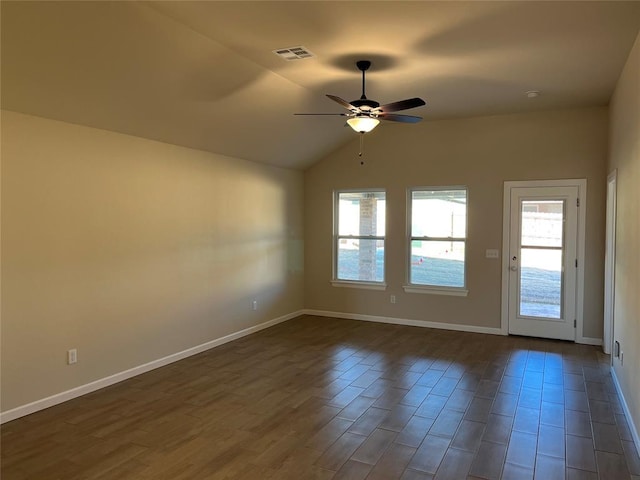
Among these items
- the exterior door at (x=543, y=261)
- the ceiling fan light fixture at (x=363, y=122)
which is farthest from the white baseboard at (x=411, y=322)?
the ceiling fan light fixture at (x=363, y=122)

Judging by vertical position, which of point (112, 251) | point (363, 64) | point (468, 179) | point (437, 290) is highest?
point (363, 64)

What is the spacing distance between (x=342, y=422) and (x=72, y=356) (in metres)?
2.42

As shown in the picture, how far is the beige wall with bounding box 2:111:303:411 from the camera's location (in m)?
3.51

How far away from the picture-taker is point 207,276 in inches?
215

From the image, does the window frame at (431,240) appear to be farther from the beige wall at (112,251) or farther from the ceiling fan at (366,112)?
the ceiling fan at (366,112)

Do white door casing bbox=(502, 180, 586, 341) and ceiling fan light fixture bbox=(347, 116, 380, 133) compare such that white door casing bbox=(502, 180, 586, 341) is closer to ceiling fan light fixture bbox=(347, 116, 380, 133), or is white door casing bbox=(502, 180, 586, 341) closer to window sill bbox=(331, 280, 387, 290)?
window sill bbox=(331, 280, 387, 290)

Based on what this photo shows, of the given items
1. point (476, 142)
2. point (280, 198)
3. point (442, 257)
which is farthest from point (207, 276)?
point (476, 142)

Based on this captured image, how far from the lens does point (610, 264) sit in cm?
504

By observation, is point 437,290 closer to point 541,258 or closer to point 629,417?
point 541,258

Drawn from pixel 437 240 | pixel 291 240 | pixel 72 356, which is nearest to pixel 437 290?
pixel 437 240

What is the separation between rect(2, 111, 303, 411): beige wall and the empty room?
0.02m

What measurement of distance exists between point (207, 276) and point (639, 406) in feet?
14.3

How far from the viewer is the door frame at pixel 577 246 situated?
18.7 ft

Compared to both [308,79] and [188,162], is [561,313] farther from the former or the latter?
[188,162]
